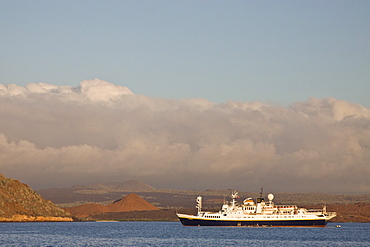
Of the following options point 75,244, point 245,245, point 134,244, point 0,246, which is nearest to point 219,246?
point 245,245

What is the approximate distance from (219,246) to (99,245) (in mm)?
25922

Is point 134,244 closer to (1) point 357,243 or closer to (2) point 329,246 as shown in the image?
(2) point 329,246

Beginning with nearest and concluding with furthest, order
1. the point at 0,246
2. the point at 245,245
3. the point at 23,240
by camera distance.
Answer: the point at 0,246
the point at 245,245
the point at 23,240

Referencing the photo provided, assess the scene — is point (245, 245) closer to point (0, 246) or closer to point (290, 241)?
point (290, 241)

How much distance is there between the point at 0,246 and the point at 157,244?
111ft

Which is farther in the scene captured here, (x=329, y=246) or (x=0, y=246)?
(x=329, y=246)

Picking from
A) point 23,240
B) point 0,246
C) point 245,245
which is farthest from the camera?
point 23,240

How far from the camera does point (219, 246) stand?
435 ft

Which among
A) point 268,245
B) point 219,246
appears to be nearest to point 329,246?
point 268,245

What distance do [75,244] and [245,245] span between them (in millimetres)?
37423

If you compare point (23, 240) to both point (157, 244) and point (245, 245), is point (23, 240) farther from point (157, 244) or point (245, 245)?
point (245, 245)

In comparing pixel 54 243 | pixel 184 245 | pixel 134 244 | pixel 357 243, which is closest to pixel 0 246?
pixel 54 243

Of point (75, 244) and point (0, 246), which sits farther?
point (75, 244)

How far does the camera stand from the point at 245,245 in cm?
13475
